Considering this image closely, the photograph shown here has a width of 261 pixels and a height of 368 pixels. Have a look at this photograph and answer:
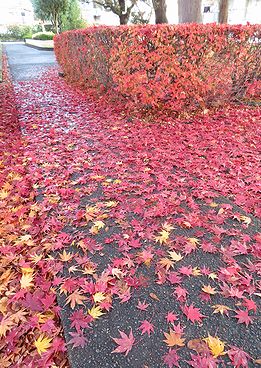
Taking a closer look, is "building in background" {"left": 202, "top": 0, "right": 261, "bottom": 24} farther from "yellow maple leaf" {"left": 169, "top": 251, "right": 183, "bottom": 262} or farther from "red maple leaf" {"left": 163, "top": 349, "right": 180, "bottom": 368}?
"red maple leaf" {"left": 163, "top": 349, "right": 180, "bottom": 368}

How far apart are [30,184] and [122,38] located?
12.3 ft

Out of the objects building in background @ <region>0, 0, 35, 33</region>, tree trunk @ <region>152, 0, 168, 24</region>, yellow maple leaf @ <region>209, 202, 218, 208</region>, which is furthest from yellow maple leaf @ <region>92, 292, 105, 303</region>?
building in background @ <region>0, 0, 35, 33</region>

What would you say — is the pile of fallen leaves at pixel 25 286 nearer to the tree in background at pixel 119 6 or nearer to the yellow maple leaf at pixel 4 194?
the yellow maple leaf at pixel 4 194

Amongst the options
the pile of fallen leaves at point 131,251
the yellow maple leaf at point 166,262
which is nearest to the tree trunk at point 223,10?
the pile of fallen leaves at point 131,251

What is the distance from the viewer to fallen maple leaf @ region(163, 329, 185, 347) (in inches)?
72.5

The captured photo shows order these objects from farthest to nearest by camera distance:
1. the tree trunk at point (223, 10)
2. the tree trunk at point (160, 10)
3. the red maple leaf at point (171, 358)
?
the tree trunk at point (160, 10) → the tree trunk at point (223, 10) → the red maple leaf at point (171, 358)

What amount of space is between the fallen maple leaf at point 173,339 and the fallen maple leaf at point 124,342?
0.22 metres

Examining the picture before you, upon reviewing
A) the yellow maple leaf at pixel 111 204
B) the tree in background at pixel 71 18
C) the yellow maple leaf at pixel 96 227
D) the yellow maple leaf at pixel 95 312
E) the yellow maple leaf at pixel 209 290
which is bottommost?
the yellow maple leaf at pixel 209 290

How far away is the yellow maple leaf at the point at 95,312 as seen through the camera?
2025 mm

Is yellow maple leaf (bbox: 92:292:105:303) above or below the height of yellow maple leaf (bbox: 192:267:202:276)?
above

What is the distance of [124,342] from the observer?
1854 millimetres

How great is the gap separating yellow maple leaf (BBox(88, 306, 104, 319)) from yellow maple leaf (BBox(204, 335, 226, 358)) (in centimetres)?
73

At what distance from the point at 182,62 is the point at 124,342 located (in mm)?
5270

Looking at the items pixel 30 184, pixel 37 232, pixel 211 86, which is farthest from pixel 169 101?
pixel 37 232
